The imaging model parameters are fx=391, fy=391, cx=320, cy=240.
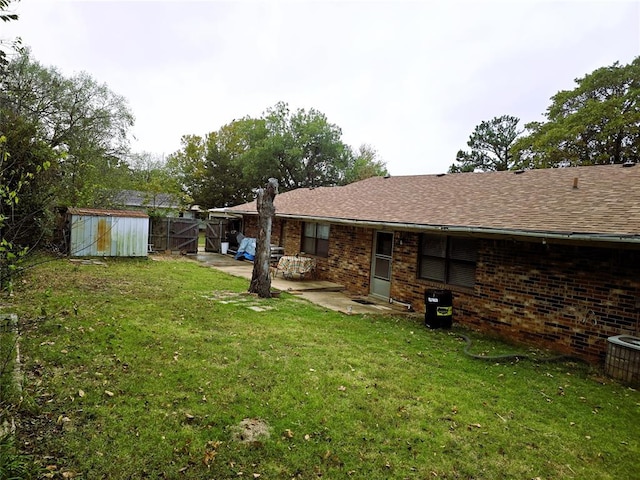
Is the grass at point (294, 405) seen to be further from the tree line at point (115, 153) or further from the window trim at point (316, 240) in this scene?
the window trim at point (316, 240)

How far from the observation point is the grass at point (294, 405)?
10.5 feet

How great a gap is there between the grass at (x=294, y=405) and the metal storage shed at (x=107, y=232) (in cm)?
750

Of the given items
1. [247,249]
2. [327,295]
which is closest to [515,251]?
[327,295]

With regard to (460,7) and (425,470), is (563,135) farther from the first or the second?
(425,470)

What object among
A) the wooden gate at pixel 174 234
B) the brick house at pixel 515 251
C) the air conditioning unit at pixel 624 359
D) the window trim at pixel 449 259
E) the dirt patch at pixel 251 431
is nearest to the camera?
the dirt patch at pixel 251 431

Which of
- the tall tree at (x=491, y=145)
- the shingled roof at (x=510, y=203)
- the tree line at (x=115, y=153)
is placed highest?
the tall tree at (x=491, y=145)

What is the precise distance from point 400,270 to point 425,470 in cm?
713

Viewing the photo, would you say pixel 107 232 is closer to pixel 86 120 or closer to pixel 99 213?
pixel 99 213

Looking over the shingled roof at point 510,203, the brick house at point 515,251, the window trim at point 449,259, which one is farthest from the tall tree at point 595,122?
the window trim at point 449,259

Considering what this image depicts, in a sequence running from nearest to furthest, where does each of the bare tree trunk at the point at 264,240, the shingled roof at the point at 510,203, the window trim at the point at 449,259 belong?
the shingled roof at the point at 510,203 → the window trim at the point at 449,259 → the bare tree trunk at the point at 264,240

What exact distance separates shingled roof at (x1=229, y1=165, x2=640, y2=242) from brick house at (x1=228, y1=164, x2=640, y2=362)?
30 millimetres

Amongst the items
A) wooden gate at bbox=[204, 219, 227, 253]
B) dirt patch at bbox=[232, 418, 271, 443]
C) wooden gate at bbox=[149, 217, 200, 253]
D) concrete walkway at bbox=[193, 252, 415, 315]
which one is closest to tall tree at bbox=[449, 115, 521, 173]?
wooden gate at bbox=[204, 219, 227, 253]

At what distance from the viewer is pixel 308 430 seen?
3.70m

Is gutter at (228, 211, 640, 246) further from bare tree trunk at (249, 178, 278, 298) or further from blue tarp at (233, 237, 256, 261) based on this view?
blue tarp at (233, 237, 256, 261)
